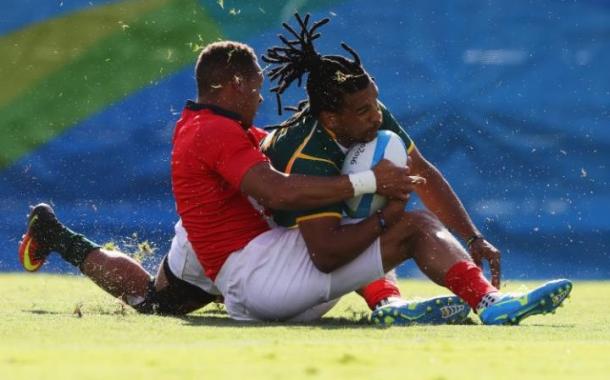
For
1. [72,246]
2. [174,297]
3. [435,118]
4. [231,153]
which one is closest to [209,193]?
[231,153]

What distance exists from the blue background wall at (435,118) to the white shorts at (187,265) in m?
2.94

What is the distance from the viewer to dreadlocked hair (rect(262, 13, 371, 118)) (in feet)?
19.3

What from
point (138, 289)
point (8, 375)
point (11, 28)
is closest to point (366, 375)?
point (8, 375)

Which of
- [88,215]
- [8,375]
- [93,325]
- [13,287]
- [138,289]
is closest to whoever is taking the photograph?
[8,375]

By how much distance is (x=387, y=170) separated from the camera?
5.67m

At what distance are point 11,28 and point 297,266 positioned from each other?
15.0ft

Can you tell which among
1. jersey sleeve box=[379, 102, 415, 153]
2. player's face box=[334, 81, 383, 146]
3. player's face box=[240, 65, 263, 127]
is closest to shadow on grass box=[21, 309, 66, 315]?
player's face box=[240, 65, 263, 127]

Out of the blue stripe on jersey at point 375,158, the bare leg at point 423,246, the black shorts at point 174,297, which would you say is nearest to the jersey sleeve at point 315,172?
the blue stripe on jersey at point 375,158

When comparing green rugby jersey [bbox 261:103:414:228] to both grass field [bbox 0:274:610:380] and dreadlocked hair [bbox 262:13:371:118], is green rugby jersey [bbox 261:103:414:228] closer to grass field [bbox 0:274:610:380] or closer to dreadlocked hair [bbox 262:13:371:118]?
dreadlocked hair [bbox 262:13:371:118]

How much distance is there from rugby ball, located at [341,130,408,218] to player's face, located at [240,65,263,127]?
1.67 ft

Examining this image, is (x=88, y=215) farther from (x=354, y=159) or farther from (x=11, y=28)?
(x=354, y=159)

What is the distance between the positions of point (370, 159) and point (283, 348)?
→ 151 cm

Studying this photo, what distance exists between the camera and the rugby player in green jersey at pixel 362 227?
18.5 ft

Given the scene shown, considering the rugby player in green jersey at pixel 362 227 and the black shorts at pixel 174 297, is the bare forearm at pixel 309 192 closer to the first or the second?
the rugby player in green jersey at pixel 362 227
